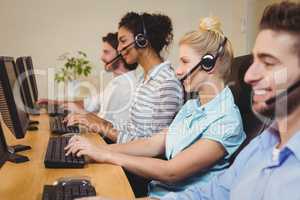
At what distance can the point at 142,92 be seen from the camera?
2.02 metres

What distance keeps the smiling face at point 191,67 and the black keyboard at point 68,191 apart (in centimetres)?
59

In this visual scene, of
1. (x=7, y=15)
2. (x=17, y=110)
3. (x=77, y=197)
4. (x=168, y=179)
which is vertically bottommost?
(x=168, y=179)

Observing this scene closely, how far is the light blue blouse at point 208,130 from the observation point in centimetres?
140

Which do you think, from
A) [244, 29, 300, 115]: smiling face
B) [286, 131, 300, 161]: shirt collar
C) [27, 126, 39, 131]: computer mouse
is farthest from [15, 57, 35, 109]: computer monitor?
[286, 131, 300, 161]: shirt collar

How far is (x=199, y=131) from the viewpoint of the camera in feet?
4.77

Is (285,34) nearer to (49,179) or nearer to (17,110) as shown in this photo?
(49,179)

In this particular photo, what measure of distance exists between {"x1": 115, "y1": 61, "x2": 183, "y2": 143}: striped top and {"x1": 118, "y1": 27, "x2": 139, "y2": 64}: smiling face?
0.23 metres

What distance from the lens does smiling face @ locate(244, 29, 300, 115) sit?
95 centimetres

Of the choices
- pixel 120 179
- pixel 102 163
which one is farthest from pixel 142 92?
pixel 120 179

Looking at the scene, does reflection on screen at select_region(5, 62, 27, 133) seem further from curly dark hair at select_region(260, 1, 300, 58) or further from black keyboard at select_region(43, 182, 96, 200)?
curly dark hair at select_region(260, 1, 300, 58)

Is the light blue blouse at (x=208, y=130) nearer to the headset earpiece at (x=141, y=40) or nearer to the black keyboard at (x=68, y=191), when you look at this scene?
the black keyboard at (x=68, y=191)

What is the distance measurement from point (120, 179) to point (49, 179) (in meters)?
0.22

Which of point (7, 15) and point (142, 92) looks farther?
point (7, 15)

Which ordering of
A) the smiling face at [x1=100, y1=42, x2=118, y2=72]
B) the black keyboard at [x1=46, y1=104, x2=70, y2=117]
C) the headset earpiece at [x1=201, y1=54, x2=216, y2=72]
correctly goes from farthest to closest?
the smiling face at [x1=100, y1=42, x2=118, y2=72] < the black keyboard at [x1=46, y1=104, x2=70, y2=117] < the headset earpiece at [x1=201, y1=54, x2=216, y2=72]
